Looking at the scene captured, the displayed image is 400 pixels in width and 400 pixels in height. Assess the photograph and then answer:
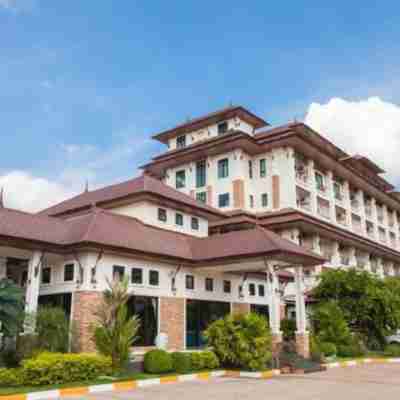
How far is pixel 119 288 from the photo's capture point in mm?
17844

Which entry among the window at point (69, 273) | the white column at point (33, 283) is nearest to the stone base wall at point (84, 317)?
the window at point (69, 273)

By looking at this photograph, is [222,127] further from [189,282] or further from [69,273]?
[69,273]

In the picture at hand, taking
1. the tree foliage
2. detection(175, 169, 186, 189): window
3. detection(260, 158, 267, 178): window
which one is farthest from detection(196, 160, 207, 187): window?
the tree foliage

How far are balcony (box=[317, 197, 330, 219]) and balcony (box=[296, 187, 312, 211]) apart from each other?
2.32 meters

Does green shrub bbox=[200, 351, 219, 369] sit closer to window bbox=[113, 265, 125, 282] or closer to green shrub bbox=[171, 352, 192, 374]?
green shrub bbox=[171, 352, 192, 374]

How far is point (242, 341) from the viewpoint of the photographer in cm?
1953

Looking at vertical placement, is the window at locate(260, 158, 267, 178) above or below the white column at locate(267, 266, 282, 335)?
above

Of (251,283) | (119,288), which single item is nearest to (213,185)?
(251,283)

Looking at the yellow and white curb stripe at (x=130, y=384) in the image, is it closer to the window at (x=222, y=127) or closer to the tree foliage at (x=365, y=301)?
the tree foliage at (x=365, y=301)

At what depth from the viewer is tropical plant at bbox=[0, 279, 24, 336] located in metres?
15.4

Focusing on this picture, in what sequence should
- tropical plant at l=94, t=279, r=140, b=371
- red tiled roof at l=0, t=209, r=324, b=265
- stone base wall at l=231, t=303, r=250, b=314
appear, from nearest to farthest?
tropical plant at l=94, t=279, r=140, b=371
red tiled roof at l=0, t=209, r=324, b=265
stone base wall at l=231, t=303, r=250, b=314

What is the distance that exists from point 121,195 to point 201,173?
1682 cm

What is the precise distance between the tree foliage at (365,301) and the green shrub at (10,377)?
70.5 ft

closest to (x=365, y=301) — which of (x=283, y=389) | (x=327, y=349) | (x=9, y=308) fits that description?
(x=327, y=349)
